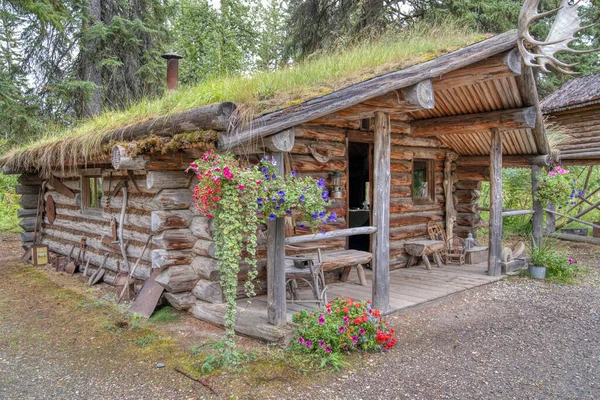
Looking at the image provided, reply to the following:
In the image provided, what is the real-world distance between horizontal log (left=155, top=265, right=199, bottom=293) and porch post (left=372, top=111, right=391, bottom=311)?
8.12 ft

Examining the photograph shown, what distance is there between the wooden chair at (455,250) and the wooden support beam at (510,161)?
1.76m

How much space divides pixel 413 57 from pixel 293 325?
3743 millimetres

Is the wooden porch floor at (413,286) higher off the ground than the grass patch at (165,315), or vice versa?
the wooden porch floor at (413,286)

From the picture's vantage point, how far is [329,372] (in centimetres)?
414

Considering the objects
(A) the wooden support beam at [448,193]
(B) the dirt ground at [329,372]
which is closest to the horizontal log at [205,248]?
(B) the dirt ground at [329,372]

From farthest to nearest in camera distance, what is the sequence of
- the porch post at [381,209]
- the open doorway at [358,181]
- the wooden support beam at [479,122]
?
the open doorway at [358,181]
the wooden support beam at [479,122]
the porch post at [381,209]

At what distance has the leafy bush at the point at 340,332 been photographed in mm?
Result: 4453

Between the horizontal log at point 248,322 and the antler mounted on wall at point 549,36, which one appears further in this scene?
the antler mounted on wall at point 549,36

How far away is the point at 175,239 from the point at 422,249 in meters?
4.76

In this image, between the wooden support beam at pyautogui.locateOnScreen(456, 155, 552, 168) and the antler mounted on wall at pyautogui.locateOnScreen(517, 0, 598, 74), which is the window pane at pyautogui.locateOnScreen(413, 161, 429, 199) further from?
the antler mounted on wall at pyautogui.locateOnScreen(517, 0, 598, 74)

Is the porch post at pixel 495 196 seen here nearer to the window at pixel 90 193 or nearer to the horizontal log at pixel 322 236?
the horizontal log at pixel 322 236

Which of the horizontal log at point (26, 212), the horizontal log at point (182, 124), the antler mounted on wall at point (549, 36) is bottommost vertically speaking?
the horizontal log at point (26, 212)

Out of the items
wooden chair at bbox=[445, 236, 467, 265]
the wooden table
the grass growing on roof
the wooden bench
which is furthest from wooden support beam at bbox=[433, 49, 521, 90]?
wooden chair at bbox=[445, 236, 467, 265]

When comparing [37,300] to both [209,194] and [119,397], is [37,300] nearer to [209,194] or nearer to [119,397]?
[119,397]
